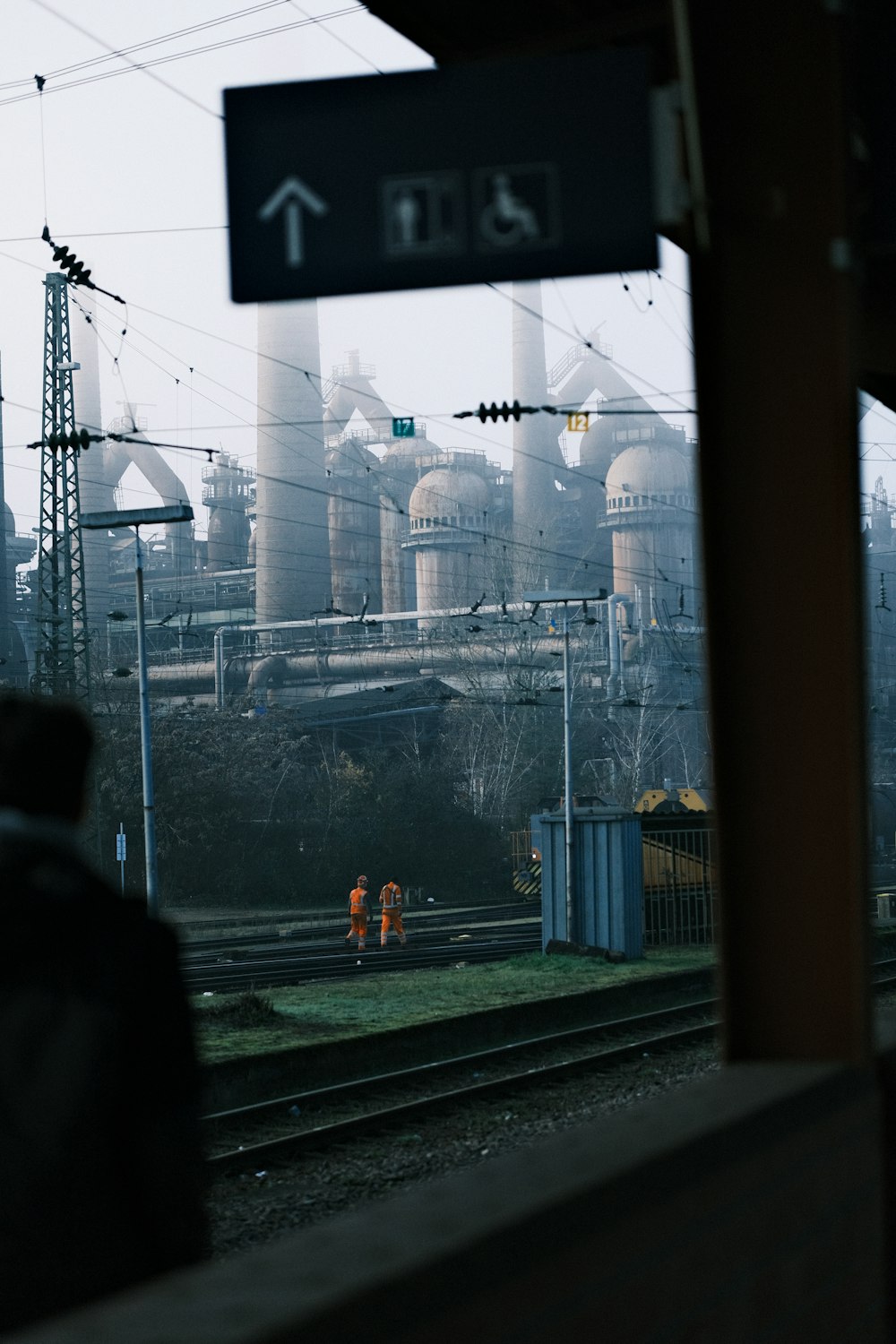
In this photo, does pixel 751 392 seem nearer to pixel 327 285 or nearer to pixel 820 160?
pixel 820 160

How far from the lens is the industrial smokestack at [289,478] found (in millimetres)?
68250

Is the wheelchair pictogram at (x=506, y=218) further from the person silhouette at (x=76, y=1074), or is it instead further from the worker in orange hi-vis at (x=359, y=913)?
the worker in orange hi-vis at (x=359, y=913)

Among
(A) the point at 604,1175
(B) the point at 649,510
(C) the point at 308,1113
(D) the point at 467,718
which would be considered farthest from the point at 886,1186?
(B) the point at 649,510

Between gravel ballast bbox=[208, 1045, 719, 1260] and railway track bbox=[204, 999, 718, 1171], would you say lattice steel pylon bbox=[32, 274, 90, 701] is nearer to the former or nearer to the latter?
railway track bbox=[204, 999, 718, 1171]

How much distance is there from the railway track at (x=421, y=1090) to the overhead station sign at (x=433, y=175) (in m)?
7.29

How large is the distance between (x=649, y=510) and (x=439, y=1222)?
83663 millimetres

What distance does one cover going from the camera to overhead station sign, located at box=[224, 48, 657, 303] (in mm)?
4527

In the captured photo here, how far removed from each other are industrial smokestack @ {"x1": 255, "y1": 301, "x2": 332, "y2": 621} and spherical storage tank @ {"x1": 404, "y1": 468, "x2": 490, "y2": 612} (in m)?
8.18

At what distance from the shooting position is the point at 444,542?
261ft

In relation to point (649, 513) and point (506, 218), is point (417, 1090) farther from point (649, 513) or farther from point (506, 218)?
point (649, 513)

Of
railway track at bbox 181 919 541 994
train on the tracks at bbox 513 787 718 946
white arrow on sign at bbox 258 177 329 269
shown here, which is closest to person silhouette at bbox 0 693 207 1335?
white arrow on sign at bbox 258 177 329 269

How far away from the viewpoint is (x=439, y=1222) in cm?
228


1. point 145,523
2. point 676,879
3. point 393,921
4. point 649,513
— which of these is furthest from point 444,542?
point 145,523

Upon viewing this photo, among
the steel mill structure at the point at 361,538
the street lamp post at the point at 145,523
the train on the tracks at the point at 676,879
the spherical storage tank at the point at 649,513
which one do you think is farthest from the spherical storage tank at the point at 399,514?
the street lamp post at the point at 145,523
